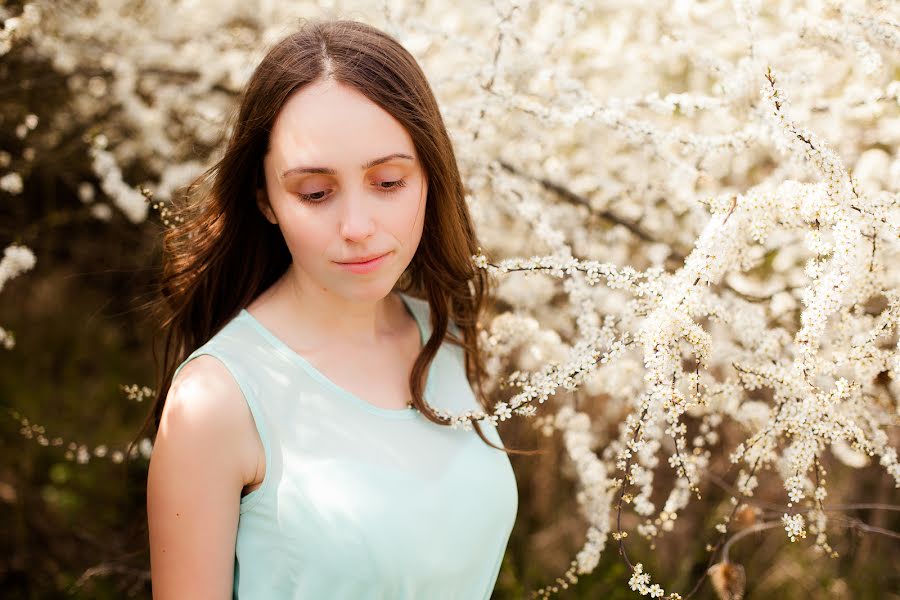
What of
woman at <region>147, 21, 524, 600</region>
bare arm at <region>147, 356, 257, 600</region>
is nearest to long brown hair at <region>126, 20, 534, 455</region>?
woman at <region>147, 21, 524, 600</region>

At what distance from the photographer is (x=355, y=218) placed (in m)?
1.43

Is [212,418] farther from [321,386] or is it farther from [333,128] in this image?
[333,128]

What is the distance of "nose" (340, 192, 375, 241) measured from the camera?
143cm

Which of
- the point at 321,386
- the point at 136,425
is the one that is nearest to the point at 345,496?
the point at 321,386

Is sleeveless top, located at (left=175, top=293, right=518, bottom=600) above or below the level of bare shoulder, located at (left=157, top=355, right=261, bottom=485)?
below

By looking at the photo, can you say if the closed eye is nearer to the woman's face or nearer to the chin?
the woman's face

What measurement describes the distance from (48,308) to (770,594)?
3696 mm

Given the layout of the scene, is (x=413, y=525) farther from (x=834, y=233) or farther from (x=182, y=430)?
(x=834, y=233)

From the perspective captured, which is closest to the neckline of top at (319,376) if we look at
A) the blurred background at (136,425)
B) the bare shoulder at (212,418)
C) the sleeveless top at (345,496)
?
the sleeveless top at (345,496)

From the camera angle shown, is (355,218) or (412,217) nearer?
(355,218)

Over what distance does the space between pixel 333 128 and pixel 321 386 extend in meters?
0.50

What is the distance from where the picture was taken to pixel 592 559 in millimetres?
1895

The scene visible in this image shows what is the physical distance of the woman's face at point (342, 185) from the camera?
1.43 metres

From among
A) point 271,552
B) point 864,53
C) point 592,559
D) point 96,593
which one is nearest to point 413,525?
point 271,552
